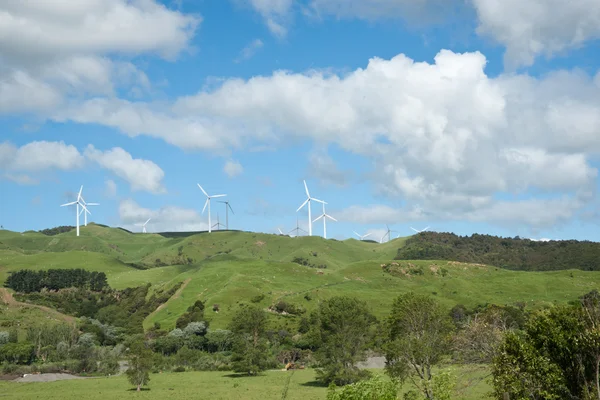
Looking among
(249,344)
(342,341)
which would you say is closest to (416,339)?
(342,341)

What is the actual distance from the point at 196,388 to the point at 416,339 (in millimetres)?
40510

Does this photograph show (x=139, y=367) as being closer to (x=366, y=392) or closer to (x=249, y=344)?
(x=249, y=344)

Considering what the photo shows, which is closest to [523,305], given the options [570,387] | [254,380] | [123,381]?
[254,380]

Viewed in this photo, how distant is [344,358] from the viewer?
10188cm

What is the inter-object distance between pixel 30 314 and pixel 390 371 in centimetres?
15629

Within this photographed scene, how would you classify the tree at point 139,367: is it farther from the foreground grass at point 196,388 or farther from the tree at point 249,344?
the tree at point 249,344

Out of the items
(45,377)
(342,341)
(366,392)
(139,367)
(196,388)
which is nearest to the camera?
(366,392)

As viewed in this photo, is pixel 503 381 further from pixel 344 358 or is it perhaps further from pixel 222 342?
pixel 222 342

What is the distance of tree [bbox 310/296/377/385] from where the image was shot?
3922 inches

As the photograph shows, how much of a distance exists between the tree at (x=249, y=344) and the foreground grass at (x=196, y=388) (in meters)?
2.65

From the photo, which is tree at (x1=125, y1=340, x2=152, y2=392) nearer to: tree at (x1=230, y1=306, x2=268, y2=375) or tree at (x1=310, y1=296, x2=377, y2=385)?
tree at (x1=230, y1=306, x2=268, y2=375)

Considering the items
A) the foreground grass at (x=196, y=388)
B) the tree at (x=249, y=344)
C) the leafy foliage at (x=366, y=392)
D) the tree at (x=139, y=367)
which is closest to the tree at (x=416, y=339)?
the foreground grass at (x=196, y=388)

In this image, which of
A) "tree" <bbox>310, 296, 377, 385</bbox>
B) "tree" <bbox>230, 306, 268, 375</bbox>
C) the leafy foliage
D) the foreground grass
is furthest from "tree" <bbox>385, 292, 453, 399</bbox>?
"tree" <bbox>230, 306, 268, 375</bbox>

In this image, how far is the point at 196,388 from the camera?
319 ft
